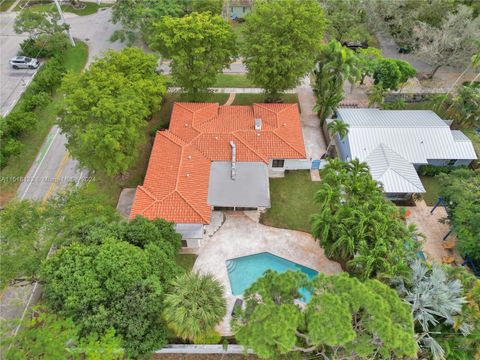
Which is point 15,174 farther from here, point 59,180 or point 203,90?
point 203,90

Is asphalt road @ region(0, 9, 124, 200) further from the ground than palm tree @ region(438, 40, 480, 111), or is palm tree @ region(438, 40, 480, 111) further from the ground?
palm tree @ region(438, 40, 480, 111)

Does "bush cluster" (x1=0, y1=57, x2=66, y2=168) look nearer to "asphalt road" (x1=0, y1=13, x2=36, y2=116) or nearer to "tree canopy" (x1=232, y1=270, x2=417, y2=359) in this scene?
"asphalt road" (x1=0, y1=13, x2=36, y2=116)

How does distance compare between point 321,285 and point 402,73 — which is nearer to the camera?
point 321,285

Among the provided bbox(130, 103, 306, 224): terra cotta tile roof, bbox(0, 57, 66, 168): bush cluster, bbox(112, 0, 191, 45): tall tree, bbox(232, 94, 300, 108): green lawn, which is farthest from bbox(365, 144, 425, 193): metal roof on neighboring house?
bbox(0, 57, 66, 168): bush cluster

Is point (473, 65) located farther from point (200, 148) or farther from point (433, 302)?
point (200, 148)

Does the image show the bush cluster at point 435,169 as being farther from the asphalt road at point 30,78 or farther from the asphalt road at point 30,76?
the asphalt road at point 30,78

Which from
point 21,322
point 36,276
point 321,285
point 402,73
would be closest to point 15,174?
point 36,276

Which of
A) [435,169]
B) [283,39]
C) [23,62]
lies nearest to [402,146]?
[435,169]
